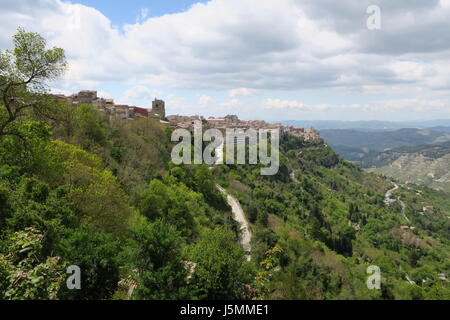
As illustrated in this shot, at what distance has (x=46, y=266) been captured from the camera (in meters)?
8.08

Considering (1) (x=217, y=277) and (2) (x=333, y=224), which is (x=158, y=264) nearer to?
(1) (x=217, y=277)

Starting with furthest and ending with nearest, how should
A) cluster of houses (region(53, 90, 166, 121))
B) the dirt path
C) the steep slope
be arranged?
cluster of houses (region(53, 90, 166, 121))
the dirt path
the steep slope

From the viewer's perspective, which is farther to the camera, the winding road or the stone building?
the winding road

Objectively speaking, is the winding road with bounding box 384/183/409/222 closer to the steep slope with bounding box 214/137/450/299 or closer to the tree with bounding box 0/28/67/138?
the steep slope with bounding box 214/137/450/299

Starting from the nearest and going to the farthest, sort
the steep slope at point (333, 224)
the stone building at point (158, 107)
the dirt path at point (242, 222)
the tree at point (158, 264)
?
the tree at point (158, 264)
the steep slope at point (333, 224)
the dirt path at point (242, 222)
the stone building at point (158, 107)

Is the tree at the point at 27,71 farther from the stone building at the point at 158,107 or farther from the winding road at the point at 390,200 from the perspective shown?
the winding road at the point at 390,200

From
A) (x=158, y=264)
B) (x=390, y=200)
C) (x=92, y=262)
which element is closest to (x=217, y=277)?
(x=158, y=264)

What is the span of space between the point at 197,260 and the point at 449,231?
130 metres

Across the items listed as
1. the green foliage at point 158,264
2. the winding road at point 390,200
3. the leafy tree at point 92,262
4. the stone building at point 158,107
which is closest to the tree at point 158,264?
the green foliage at point 158,264

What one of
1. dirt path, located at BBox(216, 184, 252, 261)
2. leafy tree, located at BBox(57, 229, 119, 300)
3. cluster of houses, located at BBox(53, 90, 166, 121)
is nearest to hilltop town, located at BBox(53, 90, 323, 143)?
cluster of houses, located at BBox(53, 90, 166, 121)
